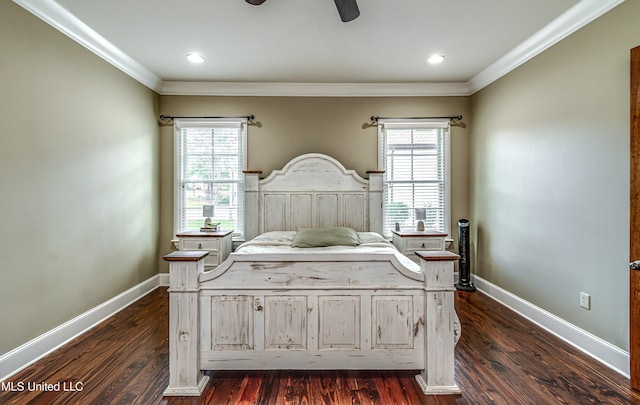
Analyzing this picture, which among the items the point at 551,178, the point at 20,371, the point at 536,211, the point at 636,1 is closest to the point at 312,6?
the point at 636,1

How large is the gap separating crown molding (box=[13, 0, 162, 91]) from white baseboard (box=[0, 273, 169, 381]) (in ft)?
8.14

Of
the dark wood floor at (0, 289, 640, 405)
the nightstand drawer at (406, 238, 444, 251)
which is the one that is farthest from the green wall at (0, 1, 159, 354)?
the nightstand drawer at (406, 238, 444, 251)

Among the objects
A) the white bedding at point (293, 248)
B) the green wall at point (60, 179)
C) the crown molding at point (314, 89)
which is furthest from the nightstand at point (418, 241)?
the green wall at point (60, 179)

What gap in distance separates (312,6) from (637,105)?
2.34 meters

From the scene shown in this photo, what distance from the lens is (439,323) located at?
1.94 metres

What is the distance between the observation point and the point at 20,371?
85.5 inches

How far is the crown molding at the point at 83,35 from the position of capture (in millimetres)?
2383

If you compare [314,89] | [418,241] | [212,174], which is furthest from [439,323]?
[212,174]

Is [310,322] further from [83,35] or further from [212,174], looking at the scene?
[83,35]

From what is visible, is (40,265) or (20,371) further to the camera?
(40,265)

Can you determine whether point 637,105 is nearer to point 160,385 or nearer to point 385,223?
point 385,223

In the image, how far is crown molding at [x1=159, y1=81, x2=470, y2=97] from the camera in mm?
4230

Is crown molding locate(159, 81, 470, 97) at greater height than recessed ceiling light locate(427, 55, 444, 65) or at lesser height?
lesser

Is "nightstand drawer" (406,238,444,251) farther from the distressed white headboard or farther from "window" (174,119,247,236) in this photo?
"window" (174,119,247,236)
